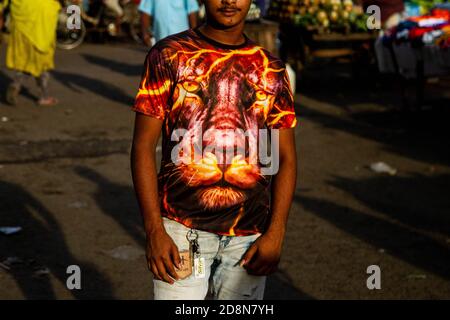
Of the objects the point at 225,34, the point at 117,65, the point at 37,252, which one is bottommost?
the point at 117,65

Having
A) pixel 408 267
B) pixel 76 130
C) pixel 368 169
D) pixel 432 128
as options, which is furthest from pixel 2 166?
pixel 432 128

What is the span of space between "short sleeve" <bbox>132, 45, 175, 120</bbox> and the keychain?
44 centimetres

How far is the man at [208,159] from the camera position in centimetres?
318

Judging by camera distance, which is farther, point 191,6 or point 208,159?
point 191,6

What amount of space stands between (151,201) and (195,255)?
25 centimetres

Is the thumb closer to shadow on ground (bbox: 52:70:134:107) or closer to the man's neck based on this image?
the man's neck

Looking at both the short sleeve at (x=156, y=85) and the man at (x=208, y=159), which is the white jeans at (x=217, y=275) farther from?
the short sleeve at (x=156, y=85)

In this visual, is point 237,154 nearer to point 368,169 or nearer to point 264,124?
point 264,124

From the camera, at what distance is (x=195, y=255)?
3219mm

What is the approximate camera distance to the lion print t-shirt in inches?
125

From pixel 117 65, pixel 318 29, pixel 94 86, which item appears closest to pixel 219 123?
pixel 318 29

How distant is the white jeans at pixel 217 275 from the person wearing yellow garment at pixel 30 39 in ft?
32.9

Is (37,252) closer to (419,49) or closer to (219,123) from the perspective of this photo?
(219,123)

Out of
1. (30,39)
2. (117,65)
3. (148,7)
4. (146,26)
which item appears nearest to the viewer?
(148,7)
